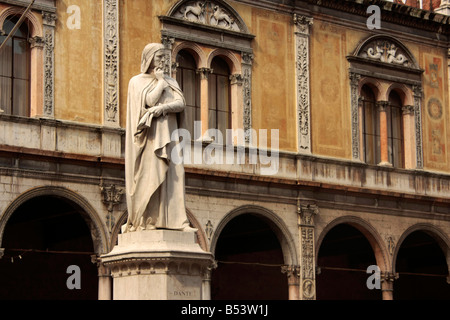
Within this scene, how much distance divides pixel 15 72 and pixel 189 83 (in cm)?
459

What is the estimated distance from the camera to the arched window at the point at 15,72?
2256 centimetres

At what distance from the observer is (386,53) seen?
2925cm

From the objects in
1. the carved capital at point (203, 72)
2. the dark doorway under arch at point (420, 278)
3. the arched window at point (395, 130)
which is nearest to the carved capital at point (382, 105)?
the arched window at point (395, 130)

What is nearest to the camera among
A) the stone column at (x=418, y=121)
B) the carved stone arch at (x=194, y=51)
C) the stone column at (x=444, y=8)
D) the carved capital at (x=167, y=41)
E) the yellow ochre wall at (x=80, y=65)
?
the yellow ochre wall at (x=80, y=65)

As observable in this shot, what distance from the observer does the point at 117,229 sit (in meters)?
23.1

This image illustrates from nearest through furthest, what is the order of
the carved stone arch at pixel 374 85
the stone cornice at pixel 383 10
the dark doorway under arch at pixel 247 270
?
the stone cornice at pixel 383 10
the carved stone arch at pixel 374 85
the dark doorway under arch at pixel 247 270

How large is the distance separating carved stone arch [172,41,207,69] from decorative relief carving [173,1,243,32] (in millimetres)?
593

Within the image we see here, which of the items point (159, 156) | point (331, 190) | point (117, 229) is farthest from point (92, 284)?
point (159, 156)

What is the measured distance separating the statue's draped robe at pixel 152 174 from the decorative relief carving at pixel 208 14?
42.6ft

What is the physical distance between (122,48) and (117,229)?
4116 millimetres

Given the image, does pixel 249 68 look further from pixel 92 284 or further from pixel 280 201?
pixel 92 284

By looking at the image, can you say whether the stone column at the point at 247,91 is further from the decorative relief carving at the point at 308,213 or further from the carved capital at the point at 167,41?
the decorative relief carving at the point at 308,213

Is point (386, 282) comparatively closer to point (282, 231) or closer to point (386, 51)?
point (282, 231)

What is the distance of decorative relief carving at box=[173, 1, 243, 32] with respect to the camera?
25328 mm
